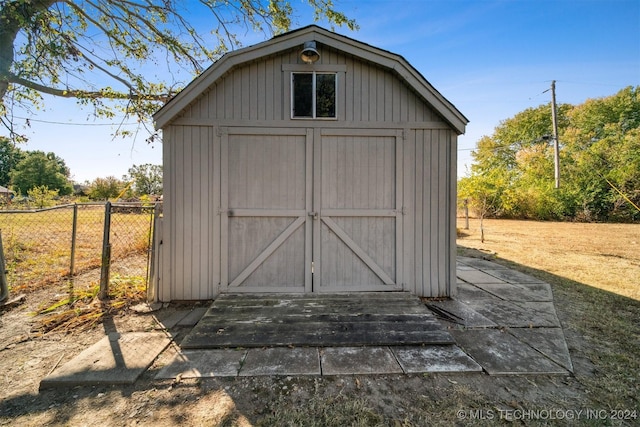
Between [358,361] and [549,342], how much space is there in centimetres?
215

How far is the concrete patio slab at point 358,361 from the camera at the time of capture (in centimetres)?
226

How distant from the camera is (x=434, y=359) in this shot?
243 centimetres

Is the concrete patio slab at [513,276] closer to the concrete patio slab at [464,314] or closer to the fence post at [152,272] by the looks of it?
the concrete patio slab at [464,314]

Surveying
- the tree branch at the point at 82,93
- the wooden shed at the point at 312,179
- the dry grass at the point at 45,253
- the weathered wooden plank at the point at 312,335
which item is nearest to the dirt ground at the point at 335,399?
the weathered wooden plank at the point at 312,335

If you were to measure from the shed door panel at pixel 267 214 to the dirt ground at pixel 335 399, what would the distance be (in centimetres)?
153

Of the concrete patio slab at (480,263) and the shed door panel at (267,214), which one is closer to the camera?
the shed door panel at (267,214)

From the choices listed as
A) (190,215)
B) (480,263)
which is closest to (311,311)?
(190,215)

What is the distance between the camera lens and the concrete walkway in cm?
224

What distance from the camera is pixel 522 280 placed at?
16.2ft

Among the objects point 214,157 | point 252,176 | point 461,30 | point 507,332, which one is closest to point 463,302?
point 507,332

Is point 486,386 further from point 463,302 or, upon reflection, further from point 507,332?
point 463,302

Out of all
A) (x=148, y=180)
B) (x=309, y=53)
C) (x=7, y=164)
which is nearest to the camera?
(x=309, y=53)

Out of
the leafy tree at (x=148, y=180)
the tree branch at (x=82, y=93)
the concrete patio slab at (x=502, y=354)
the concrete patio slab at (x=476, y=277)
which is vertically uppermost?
the leafy tree at (x=148, y=180)

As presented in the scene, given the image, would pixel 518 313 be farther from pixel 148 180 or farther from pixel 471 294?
pixel 148 180
